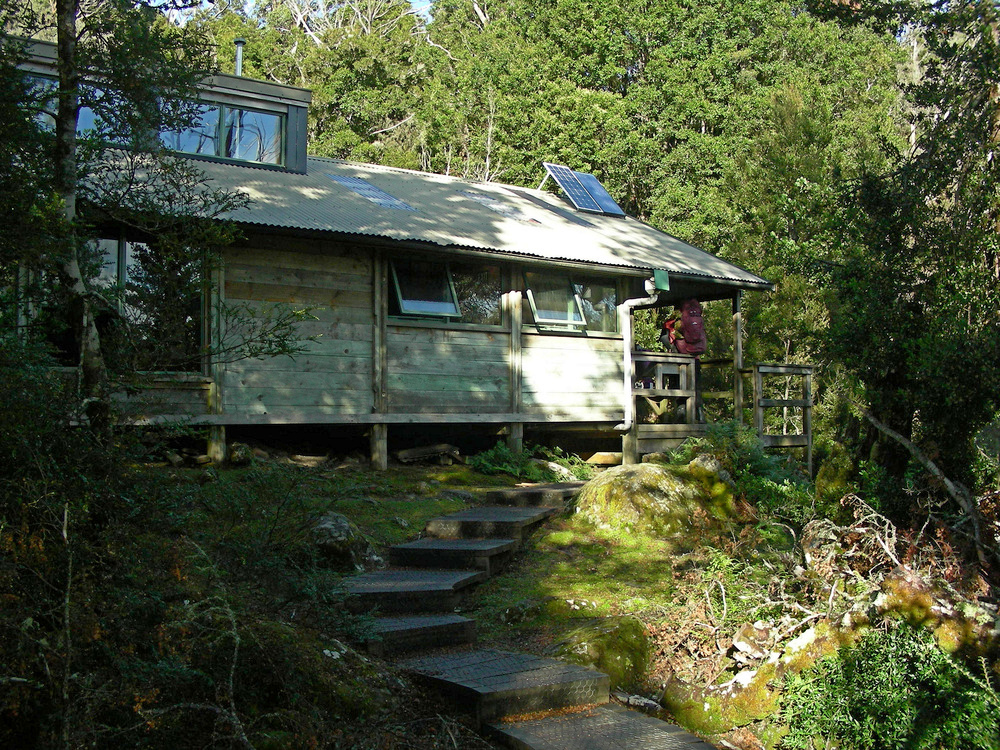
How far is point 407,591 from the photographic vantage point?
22.9ft

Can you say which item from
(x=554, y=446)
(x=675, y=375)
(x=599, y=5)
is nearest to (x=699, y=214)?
(x=599, y=5)

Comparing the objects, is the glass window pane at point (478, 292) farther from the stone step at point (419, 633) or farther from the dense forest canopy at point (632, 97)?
the dense forest canopy at point (632, 97)

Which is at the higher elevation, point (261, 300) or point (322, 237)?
point (322, 237)

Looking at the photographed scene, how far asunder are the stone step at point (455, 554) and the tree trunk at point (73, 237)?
3868 mm

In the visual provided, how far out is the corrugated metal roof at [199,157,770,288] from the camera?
12680 millimetres

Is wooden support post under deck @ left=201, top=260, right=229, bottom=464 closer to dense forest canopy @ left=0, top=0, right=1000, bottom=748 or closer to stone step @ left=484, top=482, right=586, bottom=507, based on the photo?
dense forest canopy @ left=0, top=0, right=1000, bottom=748

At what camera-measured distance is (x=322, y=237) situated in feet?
40.4

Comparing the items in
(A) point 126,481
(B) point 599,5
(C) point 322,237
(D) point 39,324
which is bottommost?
(A) point 126,481

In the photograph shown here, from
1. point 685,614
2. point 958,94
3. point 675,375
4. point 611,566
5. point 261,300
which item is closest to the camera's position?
point 685,614

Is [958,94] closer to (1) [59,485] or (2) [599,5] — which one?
(1) [59,485]

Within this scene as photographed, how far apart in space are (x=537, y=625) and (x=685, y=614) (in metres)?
1.18

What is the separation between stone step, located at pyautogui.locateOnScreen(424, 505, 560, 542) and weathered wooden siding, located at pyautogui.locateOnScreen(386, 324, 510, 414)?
3860 mm

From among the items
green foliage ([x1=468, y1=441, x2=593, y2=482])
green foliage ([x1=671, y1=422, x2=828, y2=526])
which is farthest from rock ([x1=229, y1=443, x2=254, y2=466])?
green foliage ([x1=671, y1=422, x2=828, y2=526])

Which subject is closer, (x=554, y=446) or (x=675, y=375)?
(x=554, y=446)
